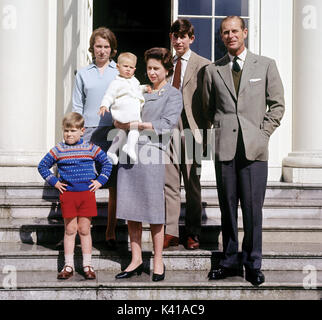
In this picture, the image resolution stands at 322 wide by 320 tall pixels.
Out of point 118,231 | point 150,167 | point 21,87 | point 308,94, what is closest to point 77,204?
point 150,167

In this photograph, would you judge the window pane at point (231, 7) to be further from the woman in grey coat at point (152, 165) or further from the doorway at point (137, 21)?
the doorway at point (137, 21)

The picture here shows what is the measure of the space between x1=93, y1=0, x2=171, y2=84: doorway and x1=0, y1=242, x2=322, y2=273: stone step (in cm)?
690

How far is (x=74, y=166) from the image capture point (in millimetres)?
3645

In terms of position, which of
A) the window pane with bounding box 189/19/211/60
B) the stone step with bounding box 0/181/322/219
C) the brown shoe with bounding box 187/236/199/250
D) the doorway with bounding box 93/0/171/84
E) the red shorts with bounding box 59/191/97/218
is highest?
the doorway with bounding box 93/0/171/84

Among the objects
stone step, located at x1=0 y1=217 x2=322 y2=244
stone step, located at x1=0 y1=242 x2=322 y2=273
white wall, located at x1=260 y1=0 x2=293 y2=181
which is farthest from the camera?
white wall, located at x1=260 y1=0 x2=293 y2=181

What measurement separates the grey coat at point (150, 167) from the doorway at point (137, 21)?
6926 mm

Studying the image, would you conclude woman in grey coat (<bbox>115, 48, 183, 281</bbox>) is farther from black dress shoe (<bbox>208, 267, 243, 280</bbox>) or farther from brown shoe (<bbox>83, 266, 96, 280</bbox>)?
black dress shoe (<bbox>208, 267, 243, 280</bbox>)

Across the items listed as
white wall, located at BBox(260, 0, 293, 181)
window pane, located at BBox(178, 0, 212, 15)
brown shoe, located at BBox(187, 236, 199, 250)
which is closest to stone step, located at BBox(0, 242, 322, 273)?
brown shoe, located at BBox(187, 236, 199, 250)

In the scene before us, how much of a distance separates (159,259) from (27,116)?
2.62 metres

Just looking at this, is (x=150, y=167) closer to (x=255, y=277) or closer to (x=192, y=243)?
(x=192, y=243)

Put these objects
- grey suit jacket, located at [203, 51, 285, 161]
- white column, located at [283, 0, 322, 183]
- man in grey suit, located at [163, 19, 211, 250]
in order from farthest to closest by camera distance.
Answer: white column, located at [283, 0, 322, 183]
man in grey suit, located at [163, 19, 211, 250]
grey suit jacket, located at [203, 51, 285, 161]

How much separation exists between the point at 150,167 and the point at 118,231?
963mm

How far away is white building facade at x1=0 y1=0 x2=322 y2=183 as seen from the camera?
17.8 feet
